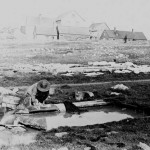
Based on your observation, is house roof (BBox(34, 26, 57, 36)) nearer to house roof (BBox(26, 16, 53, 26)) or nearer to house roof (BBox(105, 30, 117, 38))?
house roof (BBox(105, 30, 117, 38))

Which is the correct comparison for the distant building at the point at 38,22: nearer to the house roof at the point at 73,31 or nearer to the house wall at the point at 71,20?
the house wall at the point at 71,20

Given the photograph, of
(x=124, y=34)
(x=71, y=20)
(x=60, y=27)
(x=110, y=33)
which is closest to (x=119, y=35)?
(x=124, y=34)

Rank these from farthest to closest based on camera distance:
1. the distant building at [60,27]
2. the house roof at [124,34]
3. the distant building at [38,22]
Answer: the distant building at [38,22]
the house roof at [124,34]
the distant building at [60,27]

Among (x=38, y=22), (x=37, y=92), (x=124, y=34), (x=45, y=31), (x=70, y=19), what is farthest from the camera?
(x=38, y=22)

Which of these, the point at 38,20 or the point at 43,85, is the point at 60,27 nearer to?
the point at 38,20

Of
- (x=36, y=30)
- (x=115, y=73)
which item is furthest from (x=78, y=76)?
(x=36, y=30)

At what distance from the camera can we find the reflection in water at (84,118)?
27.3ft

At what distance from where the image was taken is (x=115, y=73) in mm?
16578

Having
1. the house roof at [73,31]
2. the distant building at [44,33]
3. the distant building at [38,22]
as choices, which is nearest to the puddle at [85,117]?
the distant building at [44,33]

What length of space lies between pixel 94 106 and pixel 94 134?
3.20m

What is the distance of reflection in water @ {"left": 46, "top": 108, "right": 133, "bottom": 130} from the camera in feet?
27.3

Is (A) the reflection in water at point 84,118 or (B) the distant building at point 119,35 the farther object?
(B) the distant building at point 119,35

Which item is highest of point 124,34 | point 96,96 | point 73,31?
point 73,31

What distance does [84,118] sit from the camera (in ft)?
28.7
